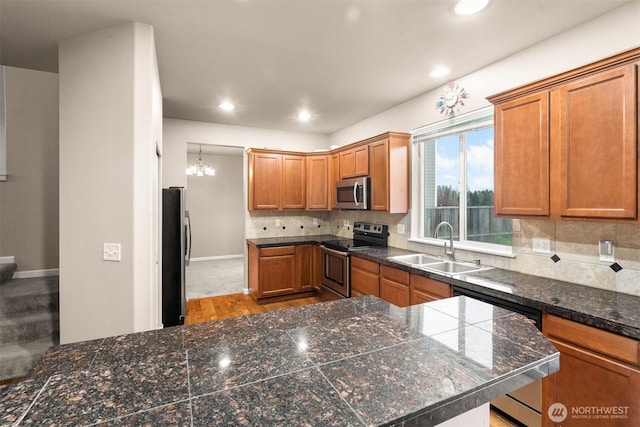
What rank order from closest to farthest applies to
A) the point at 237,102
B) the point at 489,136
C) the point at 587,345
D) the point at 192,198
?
the point at 587,345, the point at 489,136, the point at 237,102, the point at 192,198

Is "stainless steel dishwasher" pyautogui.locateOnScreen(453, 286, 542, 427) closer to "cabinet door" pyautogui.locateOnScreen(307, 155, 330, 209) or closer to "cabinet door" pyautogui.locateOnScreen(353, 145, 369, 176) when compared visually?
"cabinet door" pyautogui.locateOnScreen(353, 145, 369, 176)

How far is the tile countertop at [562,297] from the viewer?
151cm

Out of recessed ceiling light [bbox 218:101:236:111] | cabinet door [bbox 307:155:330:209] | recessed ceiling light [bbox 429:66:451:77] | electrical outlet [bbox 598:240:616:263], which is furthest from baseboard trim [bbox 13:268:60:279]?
electrical outlet [bbox 598:240:616:263]

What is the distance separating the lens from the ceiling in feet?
6.42

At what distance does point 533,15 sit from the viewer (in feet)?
6.66

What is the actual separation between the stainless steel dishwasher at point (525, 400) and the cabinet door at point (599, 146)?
0.67 metres

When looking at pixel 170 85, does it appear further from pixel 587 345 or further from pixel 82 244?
pixel 587 345

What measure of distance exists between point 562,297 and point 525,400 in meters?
0.68

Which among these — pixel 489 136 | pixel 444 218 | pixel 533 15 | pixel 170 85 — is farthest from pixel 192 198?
pixel 533 15

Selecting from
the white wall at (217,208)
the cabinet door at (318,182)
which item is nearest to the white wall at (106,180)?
the cabinet door at (318,182)

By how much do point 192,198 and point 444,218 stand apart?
20.0 feet

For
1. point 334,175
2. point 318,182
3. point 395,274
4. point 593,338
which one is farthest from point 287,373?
point 318,182

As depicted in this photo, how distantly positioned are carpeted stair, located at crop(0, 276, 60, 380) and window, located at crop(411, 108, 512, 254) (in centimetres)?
373

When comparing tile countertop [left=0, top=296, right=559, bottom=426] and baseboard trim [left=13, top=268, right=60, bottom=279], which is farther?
baseboard trim [left=13, top=268, right=60, bottom=279]
